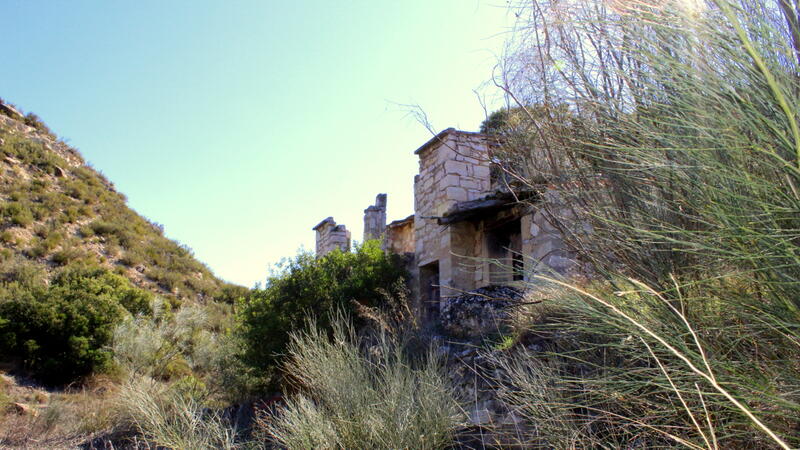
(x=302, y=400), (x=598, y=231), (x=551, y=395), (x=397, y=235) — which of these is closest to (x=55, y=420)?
(x=302, y=400)

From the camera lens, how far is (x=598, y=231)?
8.88ft

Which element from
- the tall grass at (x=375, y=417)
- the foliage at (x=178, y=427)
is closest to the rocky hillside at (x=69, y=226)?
the foliage at (x=178, y=427)

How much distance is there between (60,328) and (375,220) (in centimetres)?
687

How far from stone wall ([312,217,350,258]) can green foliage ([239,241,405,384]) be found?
9.70 ft

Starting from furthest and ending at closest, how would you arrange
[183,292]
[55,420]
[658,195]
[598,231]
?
[183,292] → [55,420] → [598,231] → [658,195]

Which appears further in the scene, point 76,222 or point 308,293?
point 76,222

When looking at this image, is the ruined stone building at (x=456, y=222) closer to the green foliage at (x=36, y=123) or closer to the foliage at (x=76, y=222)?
the foliage at (x=76, y=222)

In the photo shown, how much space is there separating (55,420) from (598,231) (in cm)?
870

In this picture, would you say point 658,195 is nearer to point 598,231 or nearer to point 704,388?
point 598,231

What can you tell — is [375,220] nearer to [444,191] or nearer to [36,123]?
[444,191]

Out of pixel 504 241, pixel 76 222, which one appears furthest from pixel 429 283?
pixel 76 222

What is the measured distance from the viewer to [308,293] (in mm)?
9953

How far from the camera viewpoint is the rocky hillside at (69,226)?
52.3 ft

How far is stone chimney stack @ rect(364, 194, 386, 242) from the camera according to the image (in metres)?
13.9
